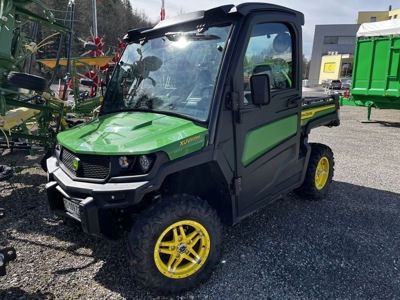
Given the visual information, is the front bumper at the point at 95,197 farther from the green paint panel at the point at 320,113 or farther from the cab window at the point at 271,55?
the green paint panel at the point at 320,113

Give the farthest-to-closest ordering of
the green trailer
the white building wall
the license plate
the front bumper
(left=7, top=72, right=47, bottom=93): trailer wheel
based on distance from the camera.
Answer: the white building wall → the green trailer → (left=7, top=72, right=47, bottom=93): trailer wheel → the license plate → the front bumper

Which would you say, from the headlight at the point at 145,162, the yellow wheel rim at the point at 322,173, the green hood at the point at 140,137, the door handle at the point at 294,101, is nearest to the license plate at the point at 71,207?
the green hood at the point at 140,137

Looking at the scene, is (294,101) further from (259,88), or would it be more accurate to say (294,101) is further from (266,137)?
(259,88)

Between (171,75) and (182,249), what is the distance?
1566mm

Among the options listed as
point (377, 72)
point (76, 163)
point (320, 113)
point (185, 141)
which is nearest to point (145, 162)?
point (185, 141)

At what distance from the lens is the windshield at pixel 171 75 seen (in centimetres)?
275

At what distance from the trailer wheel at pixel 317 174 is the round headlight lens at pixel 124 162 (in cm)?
277

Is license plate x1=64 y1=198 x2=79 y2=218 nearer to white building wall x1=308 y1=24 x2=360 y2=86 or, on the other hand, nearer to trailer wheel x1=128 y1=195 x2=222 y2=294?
trailer wheel x1=128 y1=195 x2=222 y2=294

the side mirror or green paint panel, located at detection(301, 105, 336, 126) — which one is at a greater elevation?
the side mirror

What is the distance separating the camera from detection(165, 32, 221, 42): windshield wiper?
281 centimetres

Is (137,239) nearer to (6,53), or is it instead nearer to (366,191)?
(6,53)

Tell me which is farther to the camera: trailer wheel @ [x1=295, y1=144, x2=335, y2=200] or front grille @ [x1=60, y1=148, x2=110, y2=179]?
trailer wheel @ [x1=295, y1=144, x2=335, y2=200]

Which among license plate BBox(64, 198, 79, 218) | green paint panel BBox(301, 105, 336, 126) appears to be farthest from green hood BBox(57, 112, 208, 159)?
green paint panel BBox(301, 105, 336, 126)

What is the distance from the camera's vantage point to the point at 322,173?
4.59 m
